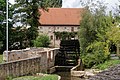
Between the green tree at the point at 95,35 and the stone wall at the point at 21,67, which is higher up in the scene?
the green tree at the point at 95,35

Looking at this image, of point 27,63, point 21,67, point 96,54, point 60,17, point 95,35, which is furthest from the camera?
point 60,17

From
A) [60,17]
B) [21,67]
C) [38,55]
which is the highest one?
[60,17]

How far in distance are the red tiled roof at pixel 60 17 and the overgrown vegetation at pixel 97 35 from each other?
27700mm

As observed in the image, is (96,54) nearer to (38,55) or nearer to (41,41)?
(38,55)

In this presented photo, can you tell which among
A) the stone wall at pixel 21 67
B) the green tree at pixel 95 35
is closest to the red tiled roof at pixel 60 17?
the green tree at pixel 95 35

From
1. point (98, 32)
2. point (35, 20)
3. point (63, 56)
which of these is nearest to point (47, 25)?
point (35, 20)

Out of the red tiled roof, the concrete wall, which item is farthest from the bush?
the red tiled roof

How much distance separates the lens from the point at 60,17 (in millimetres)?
69625

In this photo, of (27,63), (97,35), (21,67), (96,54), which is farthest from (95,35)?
(21,67)

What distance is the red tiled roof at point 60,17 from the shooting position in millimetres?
68500

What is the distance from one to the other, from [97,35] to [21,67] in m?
10.9

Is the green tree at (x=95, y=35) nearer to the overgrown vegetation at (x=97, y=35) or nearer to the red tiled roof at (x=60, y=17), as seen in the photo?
the overgrown vegetation at (x=97, y=35)

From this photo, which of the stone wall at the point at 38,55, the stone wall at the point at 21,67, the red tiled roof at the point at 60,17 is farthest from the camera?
the red tiled roof at the point at 60,17

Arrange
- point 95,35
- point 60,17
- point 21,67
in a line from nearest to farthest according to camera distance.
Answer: point 21,67
point 95,35
point 60,17
